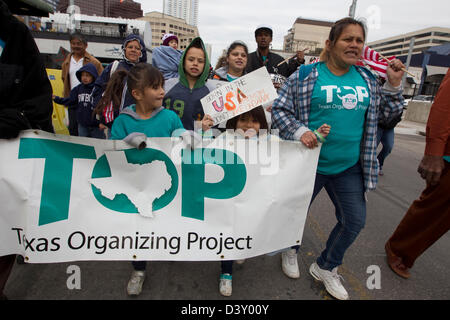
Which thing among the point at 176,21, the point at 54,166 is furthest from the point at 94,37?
the point at 176,21

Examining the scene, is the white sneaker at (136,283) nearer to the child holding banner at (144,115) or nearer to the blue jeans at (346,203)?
the child holding banner at (144,115)

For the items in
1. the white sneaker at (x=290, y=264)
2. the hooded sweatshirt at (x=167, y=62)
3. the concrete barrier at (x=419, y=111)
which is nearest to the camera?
the white sneaker at (x=290, y=264)

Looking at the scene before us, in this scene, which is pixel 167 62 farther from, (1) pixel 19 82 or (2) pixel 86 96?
(1) pixel 19 82

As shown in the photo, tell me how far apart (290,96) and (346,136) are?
1.70ft

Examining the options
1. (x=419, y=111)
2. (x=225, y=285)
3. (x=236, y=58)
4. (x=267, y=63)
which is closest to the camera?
(x=225, y=285)

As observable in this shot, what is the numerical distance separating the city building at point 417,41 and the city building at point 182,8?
231 ft

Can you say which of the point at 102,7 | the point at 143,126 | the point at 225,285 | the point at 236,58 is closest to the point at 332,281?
the point at 225,285

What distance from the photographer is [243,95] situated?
94.2 inches

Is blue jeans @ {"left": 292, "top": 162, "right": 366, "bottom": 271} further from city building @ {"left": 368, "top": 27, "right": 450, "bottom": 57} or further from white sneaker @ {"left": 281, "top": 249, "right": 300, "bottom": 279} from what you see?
city building @ {"left": 368, "top": 27, "right": 450, "bottom": 57}

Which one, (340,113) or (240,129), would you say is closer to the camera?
(340,113)

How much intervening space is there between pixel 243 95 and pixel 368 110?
0.95 m

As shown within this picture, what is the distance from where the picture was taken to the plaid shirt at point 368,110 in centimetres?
218

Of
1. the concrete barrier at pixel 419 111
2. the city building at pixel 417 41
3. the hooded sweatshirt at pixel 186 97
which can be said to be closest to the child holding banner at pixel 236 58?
the hooded sweatshirt at pixel 186 97
